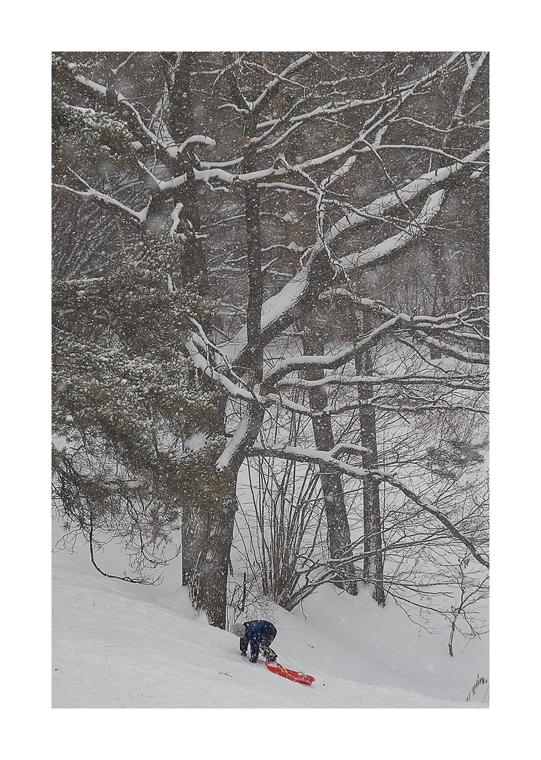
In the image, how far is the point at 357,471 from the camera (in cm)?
495

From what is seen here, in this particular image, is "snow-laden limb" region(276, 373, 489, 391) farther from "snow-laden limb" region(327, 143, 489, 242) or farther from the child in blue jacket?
the child in blue jacket

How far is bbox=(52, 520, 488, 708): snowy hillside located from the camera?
327 cm

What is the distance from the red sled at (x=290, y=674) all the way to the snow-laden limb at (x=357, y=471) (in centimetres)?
156

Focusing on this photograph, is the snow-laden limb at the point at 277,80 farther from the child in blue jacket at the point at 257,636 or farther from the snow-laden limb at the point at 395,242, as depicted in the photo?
the child in blue jacket at the point at 257,636

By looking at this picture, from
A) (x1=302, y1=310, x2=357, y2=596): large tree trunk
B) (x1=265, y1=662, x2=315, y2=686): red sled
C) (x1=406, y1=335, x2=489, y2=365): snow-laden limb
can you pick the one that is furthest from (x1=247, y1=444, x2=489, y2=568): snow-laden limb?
(x1=265, y1=662, x2=315, y2=686): red sled

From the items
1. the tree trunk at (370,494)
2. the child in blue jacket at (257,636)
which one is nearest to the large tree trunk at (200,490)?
the child in blue jacket at (257,636)

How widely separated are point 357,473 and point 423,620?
1920 mm

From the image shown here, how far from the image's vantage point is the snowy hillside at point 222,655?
3.27m

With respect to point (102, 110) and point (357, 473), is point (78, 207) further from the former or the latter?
point (357, 473)

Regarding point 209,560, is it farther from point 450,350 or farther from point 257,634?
point 450,350

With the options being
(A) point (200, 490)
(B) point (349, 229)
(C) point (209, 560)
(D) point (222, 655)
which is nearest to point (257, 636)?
(D) point (222, 655)

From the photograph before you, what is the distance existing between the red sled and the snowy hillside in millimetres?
53

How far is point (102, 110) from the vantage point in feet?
13.9
